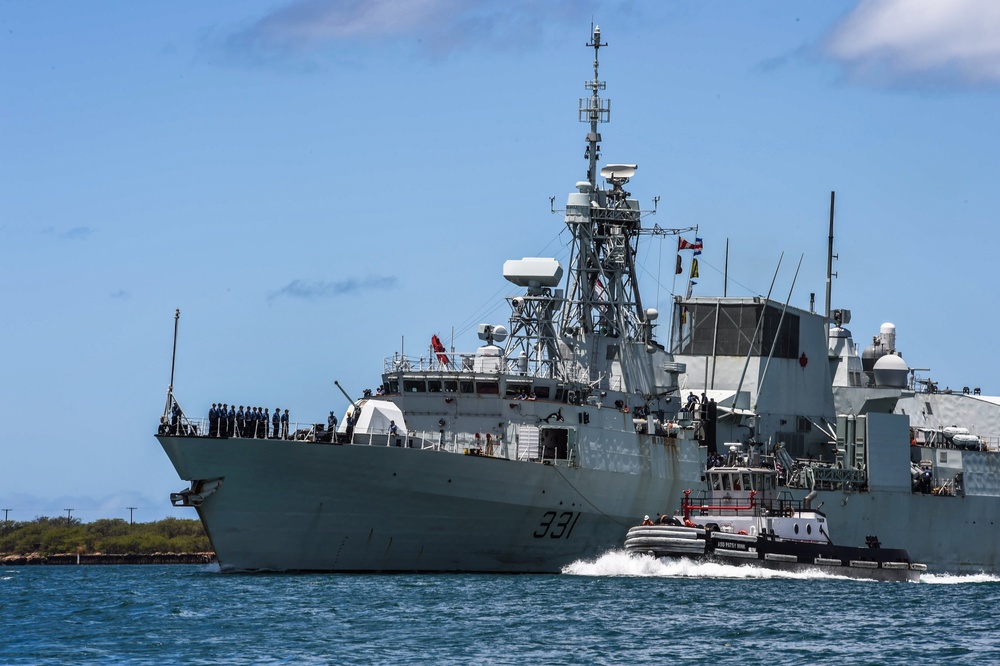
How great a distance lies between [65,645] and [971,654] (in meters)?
18.0

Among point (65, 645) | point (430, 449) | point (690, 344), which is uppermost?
point (690, 344)

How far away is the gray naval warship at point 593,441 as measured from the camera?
43750 mm

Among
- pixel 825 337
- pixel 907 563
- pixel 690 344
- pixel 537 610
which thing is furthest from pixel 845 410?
pixel 537 610

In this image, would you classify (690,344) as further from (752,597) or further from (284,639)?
(284,639)

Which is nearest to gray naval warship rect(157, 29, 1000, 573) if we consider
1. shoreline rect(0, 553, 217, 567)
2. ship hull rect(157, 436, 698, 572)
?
ship hull rect(157, 436, 698, 572)

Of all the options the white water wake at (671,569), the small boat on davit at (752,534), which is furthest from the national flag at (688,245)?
the white water wake at (671,569)

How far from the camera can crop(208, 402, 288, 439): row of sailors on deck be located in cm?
4359

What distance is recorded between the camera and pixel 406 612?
36.3 m

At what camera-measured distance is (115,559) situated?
85.4 meters

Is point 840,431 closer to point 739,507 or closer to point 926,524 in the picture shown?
point 926,524

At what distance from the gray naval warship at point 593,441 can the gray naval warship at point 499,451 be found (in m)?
0.06

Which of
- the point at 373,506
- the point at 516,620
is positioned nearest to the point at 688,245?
the point at 373,506

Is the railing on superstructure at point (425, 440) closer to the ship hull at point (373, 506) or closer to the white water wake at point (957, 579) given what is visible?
the ship hull at point (373, 506)

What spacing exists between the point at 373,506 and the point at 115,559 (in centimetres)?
4537
